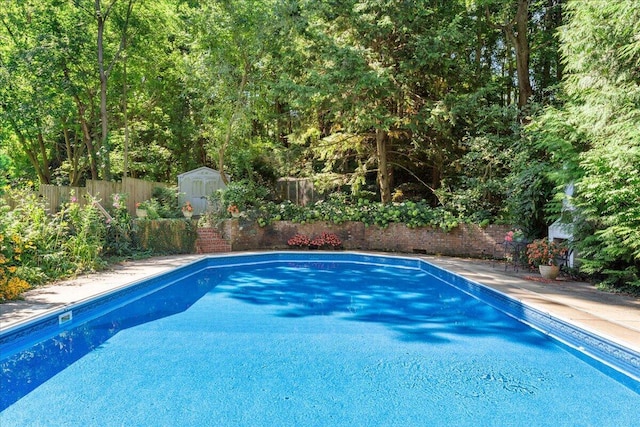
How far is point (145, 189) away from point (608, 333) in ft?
40.6

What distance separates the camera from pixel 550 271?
743 centimetres

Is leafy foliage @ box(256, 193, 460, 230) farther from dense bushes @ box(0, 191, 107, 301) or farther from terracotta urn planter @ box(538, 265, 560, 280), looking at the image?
dense bushes @ box(0, 191, 107, 301)

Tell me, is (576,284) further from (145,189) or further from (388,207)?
(145,189)

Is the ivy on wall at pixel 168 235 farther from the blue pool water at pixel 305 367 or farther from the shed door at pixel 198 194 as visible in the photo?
the shed door at pixel 198 194

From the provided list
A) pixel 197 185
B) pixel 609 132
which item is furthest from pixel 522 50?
pixel 197 185

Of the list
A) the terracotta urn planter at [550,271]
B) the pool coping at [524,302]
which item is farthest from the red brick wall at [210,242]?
the terracotta urn planter at [550,271]

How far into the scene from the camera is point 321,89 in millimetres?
11453

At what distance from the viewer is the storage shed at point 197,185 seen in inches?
618

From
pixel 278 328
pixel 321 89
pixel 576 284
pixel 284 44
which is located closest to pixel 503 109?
pixel 321 89

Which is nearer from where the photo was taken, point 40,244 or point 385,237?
point 40,244

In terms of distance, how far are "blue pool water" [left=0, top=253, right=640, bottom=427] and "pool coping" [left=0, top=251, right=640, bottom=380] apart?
0.10 metres

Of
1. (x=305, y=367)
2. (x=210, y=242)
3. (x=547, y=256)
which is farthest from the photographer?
(x=210, y=242)

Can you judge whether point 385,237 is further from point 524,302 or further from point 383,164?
point 524,302

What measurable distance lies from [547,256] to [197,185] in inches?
476
